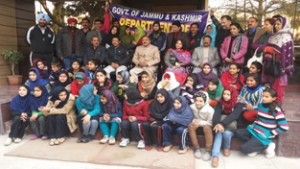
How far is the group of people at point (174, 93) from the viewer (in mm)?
3482

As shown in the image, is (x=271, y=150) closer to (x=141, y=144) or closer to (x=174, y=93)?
(x=174, y=93)

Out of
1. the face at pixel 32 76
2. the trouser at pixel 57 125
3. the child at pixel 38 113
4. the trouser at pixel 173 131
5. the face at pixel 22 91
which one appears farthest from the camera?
the face at pixel 32 76

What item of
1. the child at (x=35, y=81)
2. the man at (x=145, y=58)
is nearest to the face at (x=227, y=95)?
the man at (x=145, y=58)

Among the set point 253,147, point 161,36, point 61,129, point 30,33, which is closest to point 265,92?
point 253,147

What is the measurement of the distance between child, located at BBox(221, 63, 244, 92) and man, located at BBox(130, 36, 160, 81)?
4.34 feet

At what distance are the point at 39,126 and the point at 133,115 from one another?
1.44m

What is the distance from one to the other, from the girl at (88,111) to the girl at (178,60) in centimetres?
148

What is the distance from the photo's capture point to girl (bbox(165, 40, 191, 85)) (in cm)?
468

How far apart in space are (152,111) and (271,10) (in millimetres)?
4520

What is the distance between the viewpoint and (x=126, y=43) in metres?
5.48

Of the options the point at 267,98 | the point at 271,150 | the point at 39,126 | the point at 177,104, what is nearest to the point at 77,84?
the point at 39,126

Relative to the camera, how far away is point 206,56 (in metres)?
4.67

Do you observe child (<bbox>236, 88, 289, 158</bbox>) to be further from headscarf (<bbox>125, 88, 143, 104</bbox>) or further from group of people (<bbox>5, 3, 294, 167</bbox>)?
headscarf (<bbox>125, 88, 143, 104</bbox>)

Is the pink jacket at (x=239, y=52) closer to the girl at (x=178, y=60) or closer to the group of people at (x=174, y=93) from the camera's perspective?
the group of people at (x=174, y=93)
